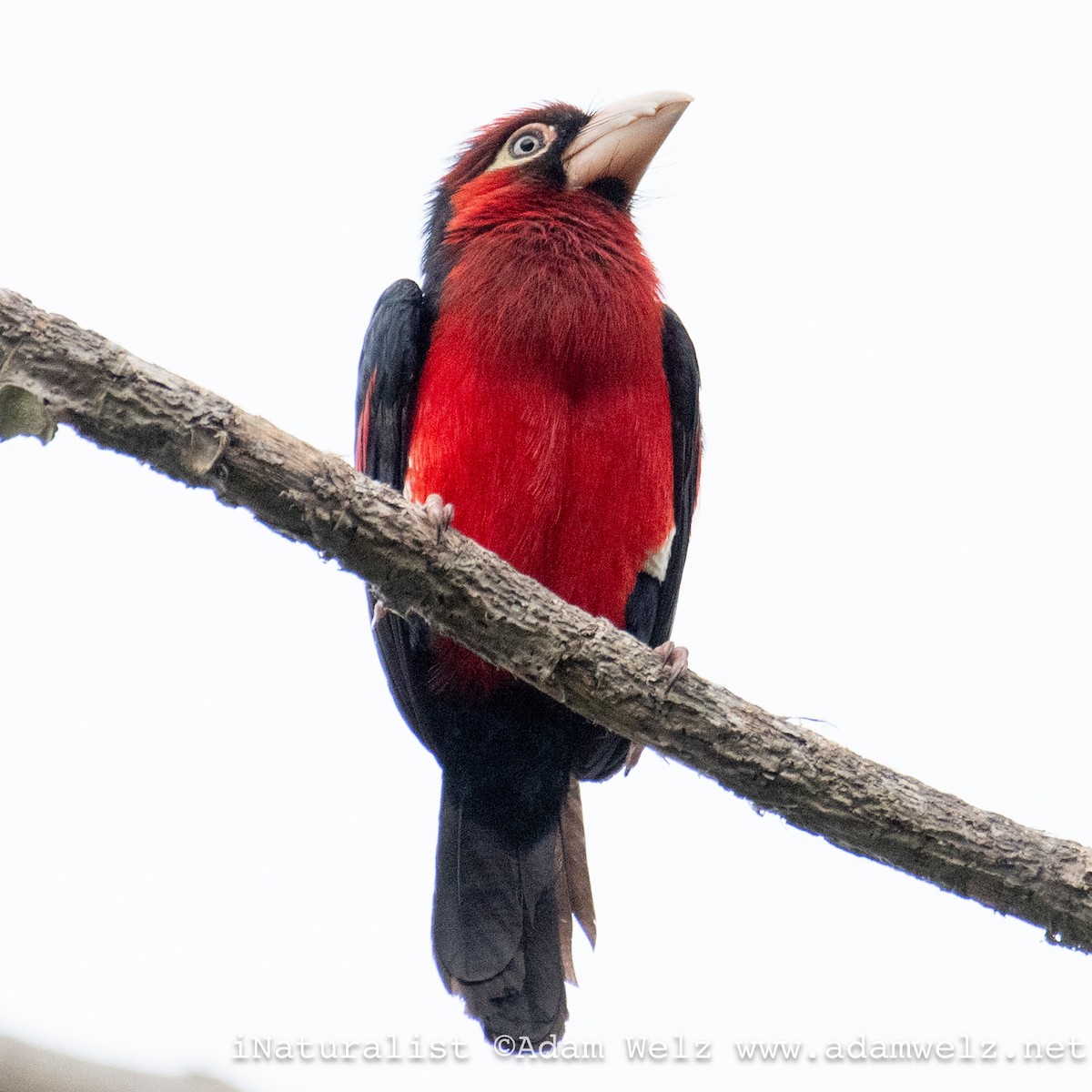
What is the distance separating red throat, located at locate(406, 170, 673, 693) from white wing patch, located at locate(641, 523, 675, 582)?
0.03 metres

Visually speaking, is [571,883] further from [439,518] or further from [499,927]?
[439,518]

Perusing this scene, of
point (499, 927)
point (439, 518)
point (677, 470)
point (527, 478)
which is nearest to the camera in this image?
point (439, 518)

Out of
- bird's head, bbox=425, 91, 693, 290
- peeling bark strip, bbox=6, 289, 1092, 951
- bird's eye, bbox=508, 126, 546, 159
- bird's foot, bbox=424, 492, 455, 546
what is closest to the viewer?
peeling bark strip, bbox=6, 289, 1092, 951

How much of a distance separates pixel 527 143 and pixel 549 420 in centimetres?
141

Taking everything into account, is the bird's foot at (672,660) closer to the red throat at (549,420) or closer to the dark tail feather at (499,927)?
the red throat at (549,420)

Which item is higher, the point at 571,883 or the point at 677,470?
the point at 677,470

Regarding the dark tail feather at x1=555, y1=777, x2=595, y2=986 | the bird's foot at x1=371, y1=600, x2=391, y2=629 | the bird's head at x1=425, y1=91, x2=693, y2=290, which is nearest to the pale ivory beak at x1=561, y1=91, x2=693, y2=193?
the bird's head at x1=425, y1=91, x2=693, y2=290

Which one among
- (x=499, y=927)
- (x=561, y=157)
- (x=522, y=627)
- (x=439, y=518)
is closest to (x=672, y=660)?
(x=522, y=627)

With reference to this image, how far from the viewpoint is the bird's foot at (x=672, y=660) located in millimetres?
3572

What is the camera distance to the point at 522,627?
355cm

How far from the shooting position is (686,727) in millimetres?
3561

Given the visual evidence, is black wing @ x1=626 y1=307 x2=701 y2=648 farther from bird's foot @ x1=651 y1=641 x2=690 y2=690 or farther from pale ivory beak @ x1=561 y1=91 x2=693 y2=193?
bird's foot @ x1=651 y1=641 x2=690 y2=690

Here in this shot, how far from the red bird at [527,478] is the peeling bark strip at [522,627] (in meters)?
0.90

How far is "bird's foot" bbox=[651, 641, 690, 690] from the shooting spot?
11.7 feet
